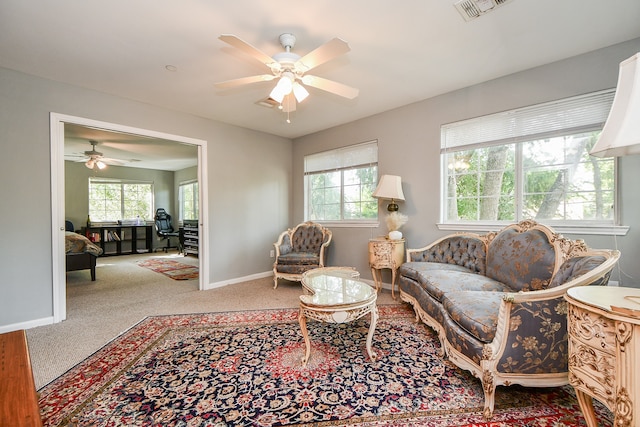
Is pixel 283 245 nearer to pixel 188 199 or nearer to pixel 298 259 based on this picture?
pixel 298 259

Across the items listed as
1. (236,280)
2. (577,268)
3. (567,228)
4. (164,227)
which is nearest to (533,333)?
(577,268)

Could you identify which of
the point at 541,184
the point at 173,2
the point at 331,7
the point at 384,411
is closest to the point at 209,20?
the point at 173,2

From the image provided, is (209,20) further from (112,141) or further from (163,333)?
(112,141)

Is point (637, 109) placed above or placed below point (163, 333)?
above

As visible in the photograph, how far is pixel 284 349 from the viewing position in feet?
7.35

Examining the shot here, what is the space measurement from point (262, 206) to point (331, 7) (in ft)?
11.5

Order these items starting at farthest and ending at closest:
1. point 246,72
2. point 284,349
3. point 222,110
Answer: point 222,110, point 246,72, point 284,349

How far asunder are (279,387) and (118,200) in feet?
28.6

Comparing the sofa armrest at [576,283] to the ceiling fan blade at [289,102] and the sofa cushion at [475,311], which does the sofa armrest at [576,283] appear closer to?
the sofa cushion at [475,311]

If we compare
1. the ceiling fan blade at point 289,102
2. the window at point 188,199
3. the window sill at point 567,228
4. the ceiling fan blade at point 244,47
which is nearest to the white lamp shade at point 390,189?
the window sill at point 567,228

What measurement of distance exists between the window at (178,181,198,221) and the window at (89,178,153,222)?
90 centimetres

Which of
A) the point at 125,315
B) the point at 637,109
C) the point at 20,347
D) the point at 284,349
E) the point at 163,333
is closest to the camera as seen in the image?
the point at 637,109

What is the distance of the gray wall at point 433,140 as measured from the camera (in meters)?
2.36

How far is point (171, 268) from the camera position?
5.84 meters
